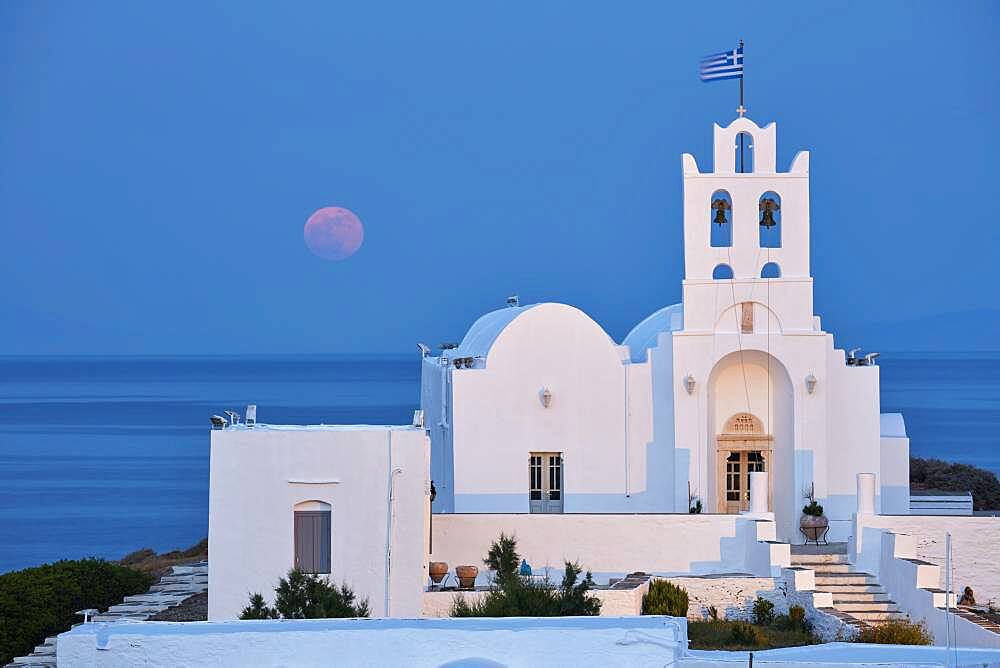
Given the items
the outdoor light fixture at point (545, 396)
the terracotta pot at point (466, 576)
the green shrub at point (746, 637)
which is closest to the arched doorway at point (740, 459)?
the outdoor light fixture at point (545, 396)

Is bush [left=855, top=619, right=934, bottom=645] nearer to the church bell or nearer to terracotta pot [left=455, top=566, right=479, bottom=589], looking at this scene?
terracotta pot [left=455, top=566, right=479, bottom=589]

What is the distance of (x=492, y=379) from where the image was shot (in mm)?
33062

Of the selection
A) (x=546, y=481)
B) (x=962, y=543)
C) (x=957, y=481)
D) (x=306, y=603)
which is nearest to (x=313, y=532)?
(x=306, y=603)

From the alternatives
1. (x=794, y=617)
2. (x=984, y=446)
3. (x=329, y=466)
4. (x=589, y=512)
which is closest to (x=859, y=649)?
(x=794, y=617)

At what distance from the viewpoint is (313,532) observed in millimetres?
27203

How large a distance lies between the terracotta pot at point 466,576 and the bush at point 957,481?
19143 millimetres

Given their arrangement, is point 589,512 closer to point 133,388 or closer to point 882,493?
point 882,493

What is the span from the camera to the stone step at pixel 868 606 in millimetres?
28000

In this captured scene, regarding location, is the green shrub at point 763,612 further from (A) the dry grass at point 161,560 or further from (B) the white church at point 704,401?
(A) the dry grass at point 161,560

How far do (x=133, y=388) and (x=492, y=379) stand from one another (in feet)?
555

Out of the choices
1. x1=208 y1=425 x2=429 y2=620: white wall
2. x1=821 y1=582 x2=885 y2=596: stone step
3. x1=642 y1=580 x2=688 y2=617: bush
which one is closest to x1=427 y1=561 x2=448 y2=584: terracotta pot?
x1=208 y1=425 x2=429 y2=620: white wall

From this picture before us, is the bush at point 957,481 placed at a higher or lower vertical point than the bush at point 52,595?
higher

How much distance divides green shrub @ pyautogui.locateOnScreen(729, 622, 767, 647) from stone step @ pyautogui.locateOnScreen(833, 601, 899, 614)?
3.00 meters

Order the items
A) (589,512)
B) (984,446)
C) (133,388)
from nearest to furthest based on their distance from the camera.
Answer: (589,512) < (984,446) < (133,388)
